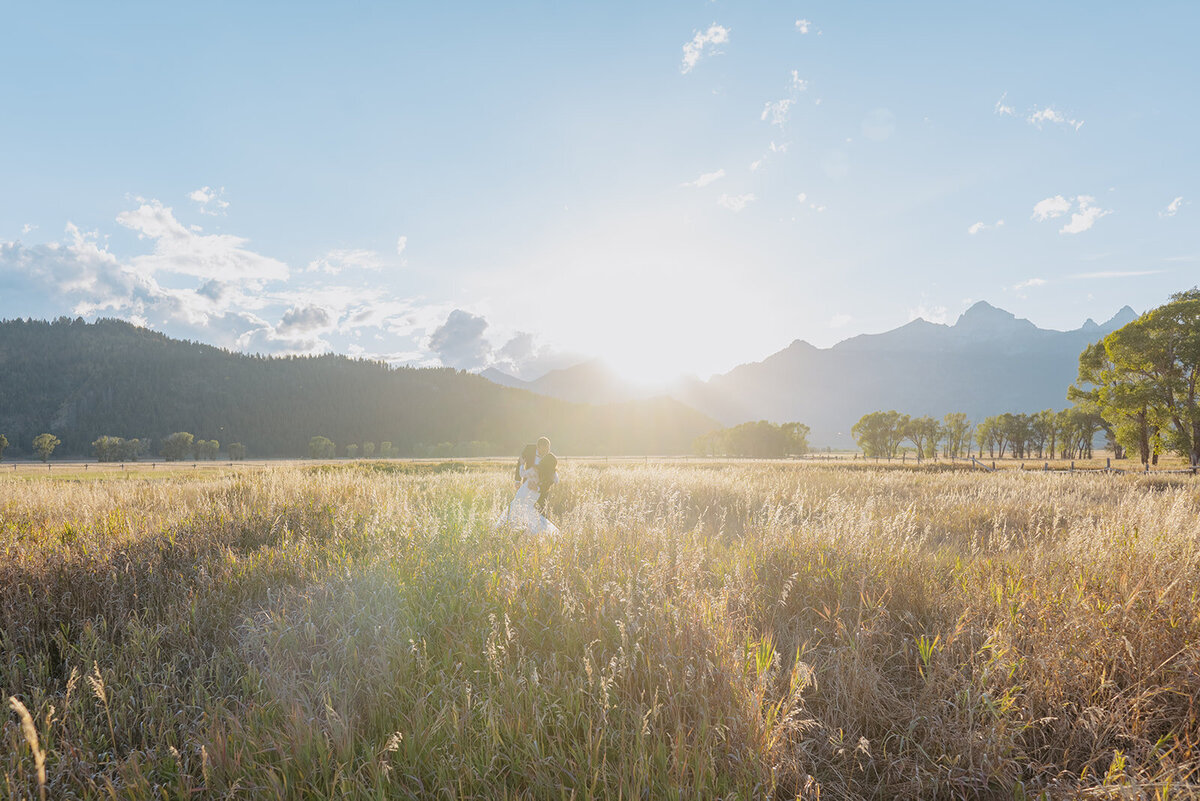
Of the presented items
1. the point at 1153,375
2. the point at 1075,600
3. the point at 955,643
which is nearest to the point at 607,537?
the point at 955,643

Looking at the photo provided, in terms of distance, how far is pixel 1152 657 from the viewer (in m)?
3.18

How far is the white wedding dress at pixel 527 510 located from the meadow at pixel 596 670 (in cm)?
162

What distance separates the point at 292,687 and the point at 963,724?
4.06 m

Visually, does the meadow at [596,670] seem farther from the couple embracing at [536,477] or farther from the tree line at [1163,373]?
the tree line at [1163,373]

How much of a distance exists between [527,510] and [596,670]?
603 cm

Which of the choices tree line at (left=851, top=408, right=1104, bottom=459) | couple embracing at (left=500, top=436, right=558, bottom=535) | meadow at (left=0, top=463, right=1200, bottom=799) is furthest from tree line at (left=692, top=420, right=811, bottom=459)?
meadow at (left=0, top=463, right=1200, bottom=799)

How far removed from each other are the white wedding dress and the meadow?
1623 millimetres

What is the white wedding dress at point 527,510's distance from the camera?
7373 mm

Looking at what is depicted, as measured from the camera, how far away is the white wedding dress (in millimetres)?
7373

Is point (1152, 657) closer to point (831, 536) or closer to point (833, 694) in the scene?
point (833, 694)

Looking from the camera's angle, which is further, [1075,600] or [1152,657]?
[1075,600]

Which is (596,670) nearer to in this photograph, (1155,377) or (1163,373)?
(1155,377)

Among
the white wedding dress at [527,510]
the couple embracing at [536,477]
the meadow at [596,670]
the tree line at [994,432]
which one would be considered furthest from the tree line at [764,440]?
the meadow at [596,670]

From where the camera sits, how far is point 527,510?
901 centimetres
